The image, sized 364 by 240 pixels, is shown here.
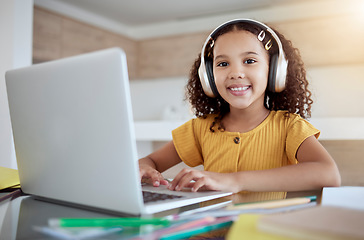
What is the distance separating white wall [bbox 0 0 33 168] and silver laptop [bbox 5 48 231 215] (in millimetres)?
1847

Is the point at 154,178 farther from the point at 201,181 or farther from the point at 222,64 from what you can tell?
the point at 222,64

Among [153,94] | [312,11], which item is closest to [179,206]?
[312,11]

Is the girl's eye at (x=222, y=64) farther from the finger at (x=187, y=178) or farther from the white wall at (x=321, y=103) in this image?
the white wall at (x=321, y=103)

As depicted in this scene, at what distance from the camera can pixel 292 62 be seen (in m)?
1.21

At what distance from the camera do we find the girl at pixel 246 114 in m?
1.05

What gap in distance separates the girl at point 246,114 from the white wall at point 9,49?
151 centimetres

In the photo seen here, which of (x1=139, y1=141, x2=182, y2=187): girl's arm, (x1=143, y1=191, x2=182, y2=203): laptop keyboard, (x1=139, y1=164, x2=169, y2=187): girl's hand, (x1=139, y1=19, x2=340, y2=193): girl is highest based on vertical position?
(x1=139, y1=19, x2=340, y2=193): girl

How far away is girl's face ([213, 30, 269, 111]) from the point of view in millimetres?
1057

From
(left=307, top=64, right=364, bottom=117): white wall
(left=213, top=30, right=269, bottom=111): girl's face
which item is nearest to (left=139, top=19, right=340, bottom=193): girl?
(left=213, top=30, right=269, bottom=111): girl's face

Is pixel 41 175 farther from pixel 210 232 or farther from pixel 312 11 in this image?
pixel 312 11

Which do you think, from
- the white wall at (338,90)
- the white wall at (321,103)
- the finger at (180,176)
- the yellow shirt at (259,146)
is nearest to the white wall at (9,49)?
the white wall at (321,103)

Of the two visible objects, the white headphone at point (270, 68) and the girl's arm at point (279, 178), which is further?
the white headphone at point (270, 68)


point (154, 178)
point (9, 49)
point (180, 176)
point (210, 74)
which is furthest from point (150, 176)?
point (9, 49)

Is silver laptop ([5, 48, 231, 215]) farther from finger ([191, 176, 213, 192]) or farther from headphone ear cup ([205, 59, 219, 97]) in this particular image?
headphone ear cup ([205, 59, 219, 97])
